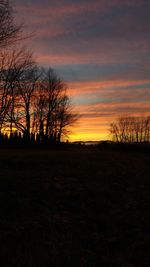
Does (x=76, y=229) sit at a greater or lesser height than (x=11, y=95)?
lesser

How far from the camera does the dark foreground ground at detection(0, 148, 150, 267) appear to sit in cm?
582

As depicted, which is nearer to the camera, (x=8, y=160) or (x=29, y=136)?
(x=8, y=160)

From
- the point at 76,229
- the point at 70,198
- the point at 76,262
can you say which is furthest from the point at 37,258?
the point at 70,198

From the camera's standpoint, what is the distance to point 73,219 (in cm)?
805

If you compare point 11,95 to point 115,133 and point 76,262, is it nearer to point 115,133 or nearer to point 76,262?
point 76,262

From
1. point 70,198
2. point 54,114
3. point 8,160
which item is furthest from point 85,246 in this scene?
point 54,114

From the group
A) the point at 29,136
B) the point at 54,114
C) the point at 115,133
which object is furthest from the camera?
the point at 115,133

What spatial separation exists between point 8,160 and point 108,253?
11.5m

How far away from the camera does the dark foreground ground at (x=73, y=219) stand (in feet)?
19.1

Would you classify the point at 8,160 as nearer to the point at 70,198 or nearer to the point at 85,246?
the point at 70,198

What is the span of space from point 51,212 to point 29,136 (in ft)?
173

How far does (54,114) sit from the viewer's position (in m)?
71.5

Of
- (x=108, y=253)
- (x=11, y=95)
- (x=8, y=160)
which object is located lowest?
(x=108, y=253)

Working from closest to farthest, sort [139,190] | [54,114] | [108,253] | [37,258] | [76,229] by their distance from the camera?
[37,258] → [108,253] → [76,229] → [139,190] → [54,114]
